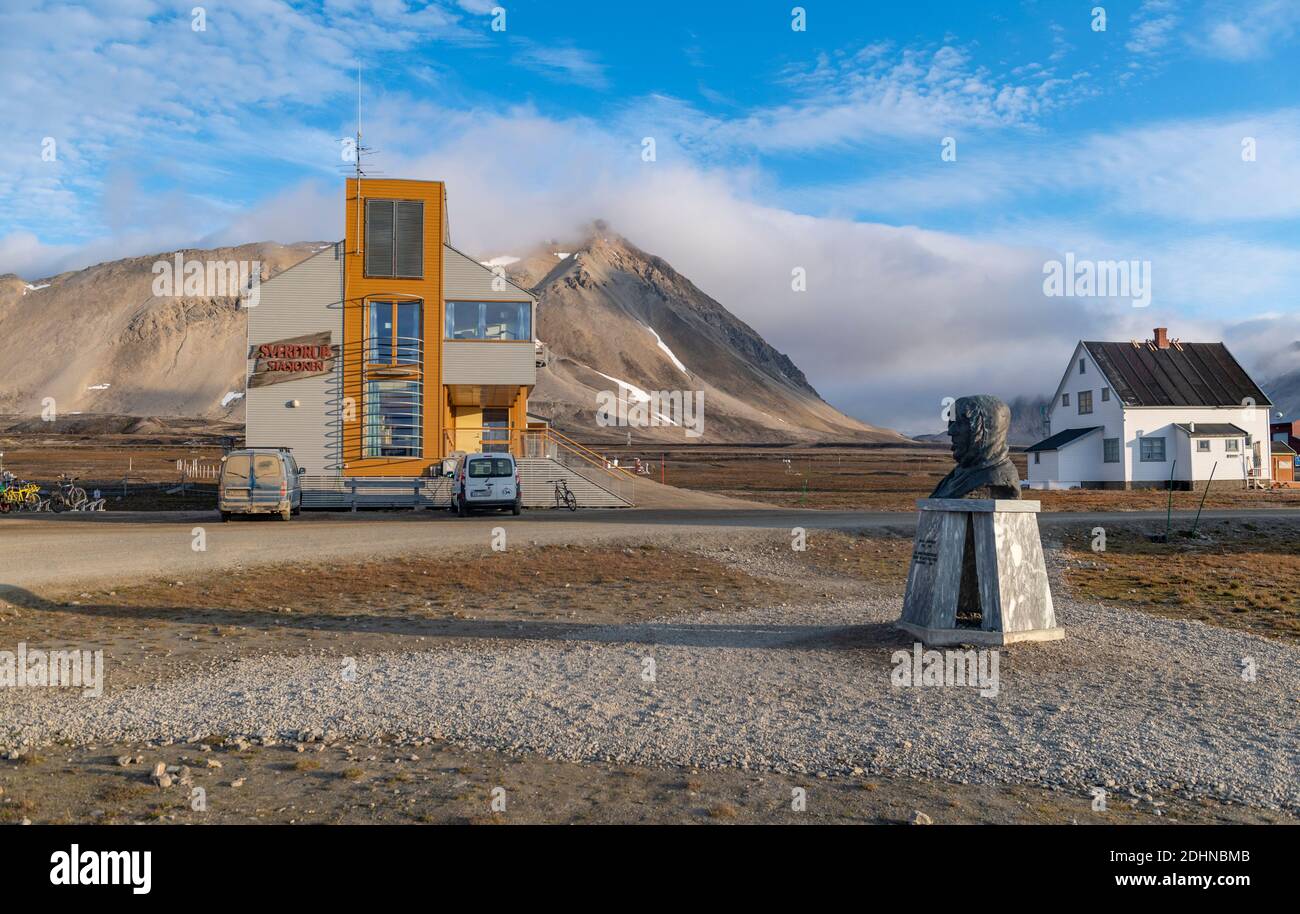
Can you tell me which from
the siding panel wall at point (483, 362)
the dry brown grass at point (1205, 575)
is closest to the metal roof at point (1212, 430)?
the dry brown grass at point (1205, 575)

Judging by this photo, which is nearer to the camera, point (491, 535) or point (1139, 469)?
point (491, 535)

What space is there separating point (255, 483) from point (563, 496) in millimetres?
10645

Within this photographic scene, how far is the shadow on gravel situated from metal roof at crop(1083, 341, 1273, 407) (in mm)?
43590

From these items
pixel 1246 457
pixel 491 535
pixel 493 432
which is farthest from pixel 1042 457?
pixel 491 535

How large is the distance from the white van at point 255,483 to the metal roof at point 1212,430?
139ft

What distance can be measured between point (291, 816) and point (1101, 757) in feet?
16.7

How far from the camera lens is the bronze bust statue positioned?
10.3 meters

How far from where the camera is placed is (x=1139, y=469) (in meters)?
48.4

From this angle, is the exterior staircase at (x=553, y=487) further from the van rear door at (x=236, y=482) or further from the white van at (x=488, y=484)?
the van rear door at (x=236, y=482)

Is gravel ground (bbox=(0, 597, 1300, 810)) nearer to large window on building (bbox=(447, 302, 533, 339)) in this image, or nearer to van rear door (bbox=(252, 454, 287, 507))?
van rear door (bbox=(252, 454, 287, 507))

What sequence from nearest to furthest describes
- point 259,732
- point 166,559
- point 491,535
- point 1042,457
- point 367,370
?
point 259,732
point 166,559
point 491,535
point 367,370
point 1042,457

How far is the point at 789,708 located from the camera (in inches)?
304

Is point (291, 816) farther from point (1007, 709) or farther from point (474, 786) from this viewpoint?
point (1007, 709)

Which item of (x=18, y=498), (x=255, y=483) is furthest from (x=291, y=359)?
(x=18, y=498)
